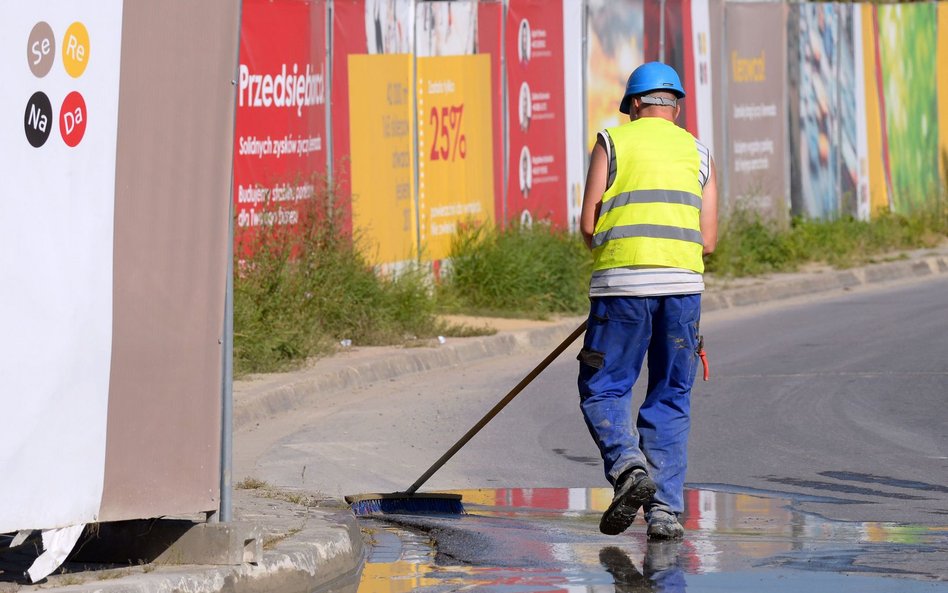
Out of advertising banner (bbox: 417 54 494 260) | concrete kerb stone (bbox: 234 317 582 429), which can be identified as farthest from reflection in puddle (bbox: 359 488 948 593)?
advertising banner (bbox: 417 54 494 260)

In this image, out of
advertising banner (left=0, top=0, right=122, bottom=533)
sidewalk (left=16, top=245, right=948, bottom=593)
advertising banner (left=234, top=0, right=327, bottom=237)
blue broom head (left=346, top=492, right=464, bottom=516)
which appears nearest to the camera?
advertising banner (left=0, top=0, right=122, bottom=533)

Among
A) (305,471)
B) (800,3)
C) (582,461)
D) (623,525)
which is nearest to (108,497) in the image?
(623,525)

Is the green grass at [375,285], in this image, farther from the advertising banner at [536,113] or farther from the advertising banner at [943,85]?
the advertising banner at [943,85]

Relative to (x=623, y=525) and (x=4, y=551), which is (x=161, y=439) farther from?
(x=623, y=525)

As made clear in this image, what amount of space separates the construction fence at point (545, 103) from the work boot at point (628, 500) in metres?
5.81

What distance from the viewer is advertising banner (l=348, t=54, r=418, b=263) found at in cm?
1316

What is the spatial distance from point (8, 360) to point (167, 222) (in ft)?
2.38

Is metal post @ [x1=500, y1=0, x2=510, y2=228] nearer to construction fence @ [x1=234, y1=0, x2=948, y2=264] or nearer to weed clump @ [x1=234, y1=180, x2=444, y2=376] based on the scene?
construction fence @ [x1=234, y1=0, x2=948, y2=264]

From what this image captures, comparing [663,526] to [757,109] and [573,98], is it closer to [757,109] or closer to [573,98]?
[573,98]

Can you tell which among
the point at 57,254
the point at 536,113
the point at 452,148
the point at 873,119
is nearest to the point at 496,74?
the point at 536,113

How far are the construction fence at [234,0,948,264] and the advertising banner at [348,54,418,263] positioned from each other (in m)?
0.02

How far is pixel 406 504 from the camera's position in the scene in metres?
7.24

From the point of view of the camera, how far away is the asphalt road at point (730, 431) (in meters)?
7.90

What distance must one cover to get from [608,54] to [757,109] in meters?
2.56
